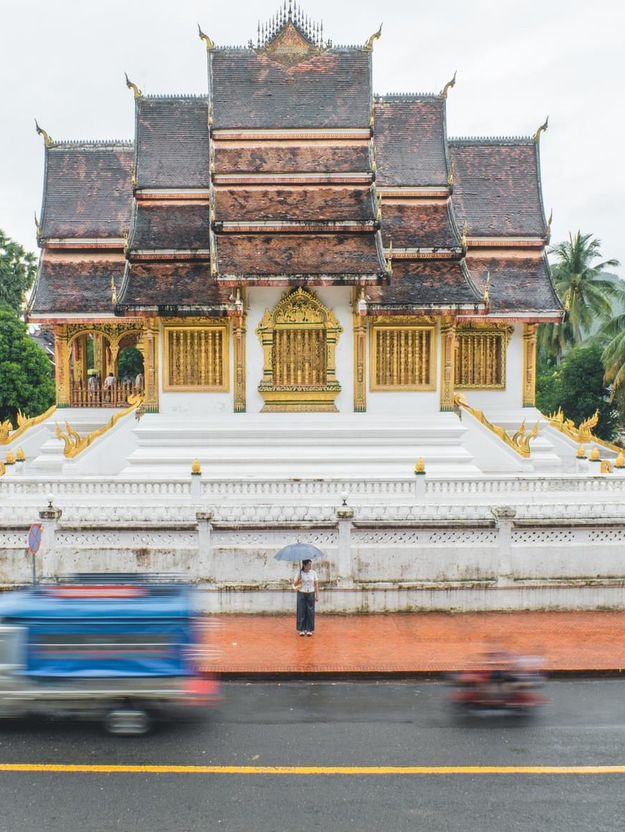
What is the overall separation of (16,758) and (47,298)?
18.4 meters

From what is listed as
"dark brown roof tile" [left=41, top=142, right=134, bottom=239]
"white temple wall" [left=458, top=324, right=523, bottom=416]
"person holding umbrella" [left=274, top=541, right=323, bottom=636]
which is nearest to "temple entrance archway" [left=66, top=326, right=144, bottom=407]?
"dark brown roof tile" [left=41, top=142, right=134, bottom=239]

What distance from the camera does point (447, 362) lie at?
19.5 m

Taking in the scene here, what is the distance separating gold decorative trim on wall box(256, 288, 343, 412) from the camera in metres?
18.9

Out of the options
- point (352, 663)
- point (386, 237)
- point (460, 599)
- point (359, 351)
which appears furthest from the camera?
point (386, 237)

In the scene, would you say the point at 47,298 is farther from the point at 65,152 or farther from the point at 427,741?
the point at 427,741

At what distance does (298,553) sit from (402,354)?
856 cm

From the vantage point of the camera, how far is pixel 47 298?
2420cm

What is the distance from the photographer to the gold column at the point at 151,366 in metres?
19.1

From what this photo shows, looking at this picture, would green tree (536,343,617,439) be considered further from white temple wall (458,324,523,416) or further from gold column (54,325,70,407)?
gold column (54,325,70,407)

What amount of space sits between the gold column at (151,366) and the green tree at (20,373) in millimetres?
18818

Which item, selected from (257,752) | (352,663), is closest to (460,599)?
(352,663)

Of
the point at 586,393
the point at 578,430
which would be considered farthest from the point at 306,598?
the point at 586,393

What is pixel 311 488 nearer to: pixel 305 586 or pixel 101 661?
pixel 305 586

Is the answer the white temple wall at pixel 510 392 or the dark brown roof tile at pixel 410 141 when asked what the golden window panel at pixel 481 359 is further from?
the dark brown roof tile at pixel 410 141
